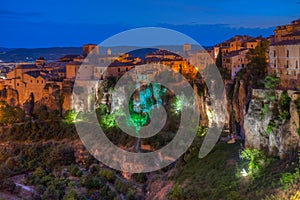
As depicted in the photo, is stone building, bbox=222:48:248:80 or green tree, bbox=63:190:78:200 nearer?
green tree, bbox=63:190:78:200

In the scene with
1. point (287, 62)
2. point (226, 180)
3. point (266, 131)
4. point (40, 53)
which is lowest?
point (226, 180)

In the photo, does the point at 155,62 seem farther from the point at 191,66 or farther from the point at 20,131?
the point at 20,131

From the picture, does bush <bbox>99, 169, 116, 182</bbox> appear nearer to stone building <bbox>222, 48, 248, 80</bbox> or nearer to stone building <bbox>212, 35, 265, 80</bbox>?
stone building <bbox>212, 35, 265, 80</bbox>

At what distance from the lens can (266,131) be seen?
25172 mm

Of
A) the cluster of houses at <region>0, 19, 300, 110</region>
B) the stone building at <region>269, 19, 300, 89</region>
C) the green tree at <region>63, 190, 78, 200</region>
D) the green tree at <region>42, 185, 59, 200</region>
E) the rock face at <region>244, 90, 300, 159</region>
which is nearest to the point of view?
the rock face at <region>244, 90, 300, 159</region>

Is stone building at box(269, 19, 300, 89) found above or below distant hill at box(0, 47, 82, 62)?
below

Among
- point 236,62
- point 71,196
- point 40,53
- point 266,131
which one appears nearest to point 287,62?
point 266,131

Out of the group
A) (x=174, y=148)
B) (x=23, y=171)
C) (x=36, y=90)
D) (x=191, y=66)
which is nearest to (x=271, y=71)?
(x=174, y=148)

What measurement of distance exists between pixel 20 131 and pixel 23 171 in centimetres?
709

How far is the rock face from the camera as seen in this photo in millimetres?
23000

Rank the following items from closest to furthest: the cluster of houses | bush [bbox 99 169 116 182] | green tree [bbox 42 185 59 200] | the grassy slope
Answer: the grassy slope → green tree [bbox 42 185 59 200] → bush [bbox 99 169 116 182] → the cluster of houses

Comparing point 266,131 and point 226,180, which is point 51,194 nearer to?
point 226,180

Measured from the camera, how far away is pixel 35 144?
138 ft

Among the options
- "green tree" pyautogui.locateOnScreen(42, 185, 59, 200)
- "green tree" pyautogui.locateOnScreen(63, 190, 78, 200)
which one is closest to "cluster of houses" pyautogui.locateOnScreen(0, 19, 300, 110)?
"green tree" pyautogui.locateOnScreen(42, 185, 59, 200)
